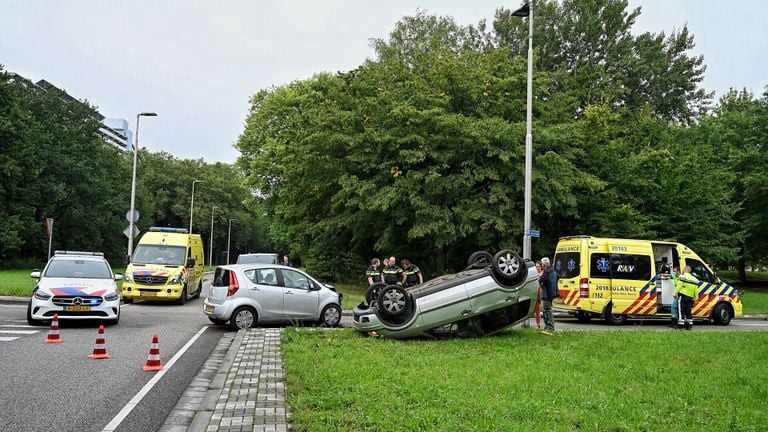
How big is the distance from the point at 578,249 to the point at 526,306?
280 inches

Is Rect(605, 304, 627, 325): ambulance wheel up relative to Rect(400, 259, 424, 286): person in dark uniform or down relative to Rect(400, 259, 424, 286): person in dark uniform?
down

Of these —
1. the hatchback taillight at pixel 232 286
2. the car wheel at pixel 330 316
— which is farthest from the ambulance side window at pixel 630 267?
the hatchback taillight at pixel 232 286

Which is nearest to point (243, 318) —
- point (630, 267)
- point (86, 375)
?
point (86, 375)

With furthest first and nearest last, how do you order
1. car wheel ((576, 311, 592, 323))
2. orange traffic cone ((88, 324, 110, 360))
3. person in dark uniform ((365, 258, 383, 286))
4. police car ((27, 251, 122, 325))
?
person in dark uniform ((365, 258, 383, 286)) → car wheel ((576, 311, 592, 323)) → police car ((27, 251, 122, 325)) → orange traffic cone ((88, 324, 110, 360))

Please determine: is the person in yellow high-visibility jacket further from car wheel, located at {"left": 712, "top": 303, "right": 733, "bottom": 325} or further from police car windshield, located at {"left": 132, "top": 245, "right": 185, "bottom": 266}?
police car windshield, located at {"left": 132, "top": 245, "right": 185, "bottom": 266}

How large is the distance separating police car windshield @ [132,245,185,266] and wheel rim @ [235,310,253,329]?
8.28 meters

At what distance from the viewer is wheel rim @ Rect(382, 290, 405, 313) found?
11.9 metres

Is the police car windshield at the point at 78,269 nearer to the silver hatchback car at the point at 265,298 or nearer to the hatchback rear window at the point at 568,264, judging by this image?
the silver hatchback car at the point at 265,298

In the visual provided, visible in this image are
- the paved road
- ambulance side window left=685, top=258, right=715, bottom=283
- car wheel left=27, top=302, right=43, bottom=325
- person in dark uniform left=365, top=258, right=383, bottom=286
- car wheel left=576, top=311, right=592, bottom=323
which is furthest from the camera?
person in dark uniform left=365, top=258, right=383, bottom=286

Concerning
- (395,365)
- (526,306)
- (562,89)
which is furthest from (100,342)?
(562,89)

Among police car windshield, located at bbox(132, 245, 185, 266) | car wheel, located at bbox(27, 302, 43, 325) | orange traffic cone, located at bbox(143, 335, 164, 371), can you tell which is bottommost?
orange traffic cone, located at bbox(143, 335, 164, 371)

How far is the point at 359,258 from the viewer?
36000mm

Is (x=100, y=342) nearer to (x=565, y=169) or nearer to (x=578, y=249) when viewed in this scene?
(x=578, y=249)

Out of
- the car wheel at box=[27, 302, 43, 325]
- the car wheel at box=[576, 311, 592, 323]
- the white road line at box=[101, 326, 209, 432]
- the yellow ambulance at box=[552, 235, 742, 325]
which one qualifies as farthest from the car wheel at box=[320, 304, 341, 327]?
the car wheel at box=[576, 311, 592, 323]
